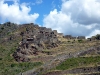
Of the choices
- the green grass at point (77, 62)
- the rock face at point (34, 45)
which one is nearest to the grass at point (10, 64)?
the rock face at point (34, 45)

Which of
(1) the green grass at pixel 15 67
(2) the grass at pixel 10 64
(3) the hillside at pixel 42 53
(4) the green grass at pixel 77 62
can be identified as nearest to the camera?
(4) the green grass at pixel 77 62

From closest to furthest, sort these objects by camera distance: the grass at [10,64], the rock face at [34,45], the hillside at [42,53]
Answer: the hillside at [42,53] → the grass at [10,64] → the rock face at [34,45]

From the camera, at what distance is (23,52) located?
76.1 meters

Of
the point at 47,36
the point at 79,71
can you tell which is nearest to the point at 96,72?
the point at 79,71

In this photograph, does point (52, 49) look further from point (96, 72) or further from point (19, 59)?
point (96, 72)

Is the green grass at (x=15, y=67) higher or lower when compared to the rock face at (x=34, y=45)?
lower

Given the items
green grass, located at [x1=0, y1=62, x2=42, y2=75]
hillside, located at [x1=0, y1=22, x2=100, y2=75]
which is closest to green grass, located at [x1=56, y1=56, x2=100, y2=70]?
hillside, located at [x1=0, y1=22, x2=100, y2=75]

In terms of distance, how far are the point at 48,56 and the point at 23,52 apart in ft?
26.4

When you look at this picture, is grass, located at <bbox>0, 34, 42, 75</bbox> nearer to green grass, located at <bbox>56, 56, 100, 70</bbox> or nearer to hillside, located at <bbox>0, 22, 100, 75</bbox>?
Answer: hillside, located at <bbox>0, 22, 100, 75</bbox>

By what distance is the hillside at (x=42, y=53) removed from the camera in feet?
181

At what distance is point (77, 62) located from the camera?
55.8 meters

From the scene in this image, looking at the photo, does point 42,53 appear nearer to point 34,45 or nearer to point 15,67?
point 34,45

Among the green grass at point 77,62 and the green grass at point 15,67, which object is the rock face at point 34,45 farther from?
the green grass at point 77,62

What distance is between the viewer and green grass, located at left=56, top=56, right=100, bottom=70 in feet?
179
